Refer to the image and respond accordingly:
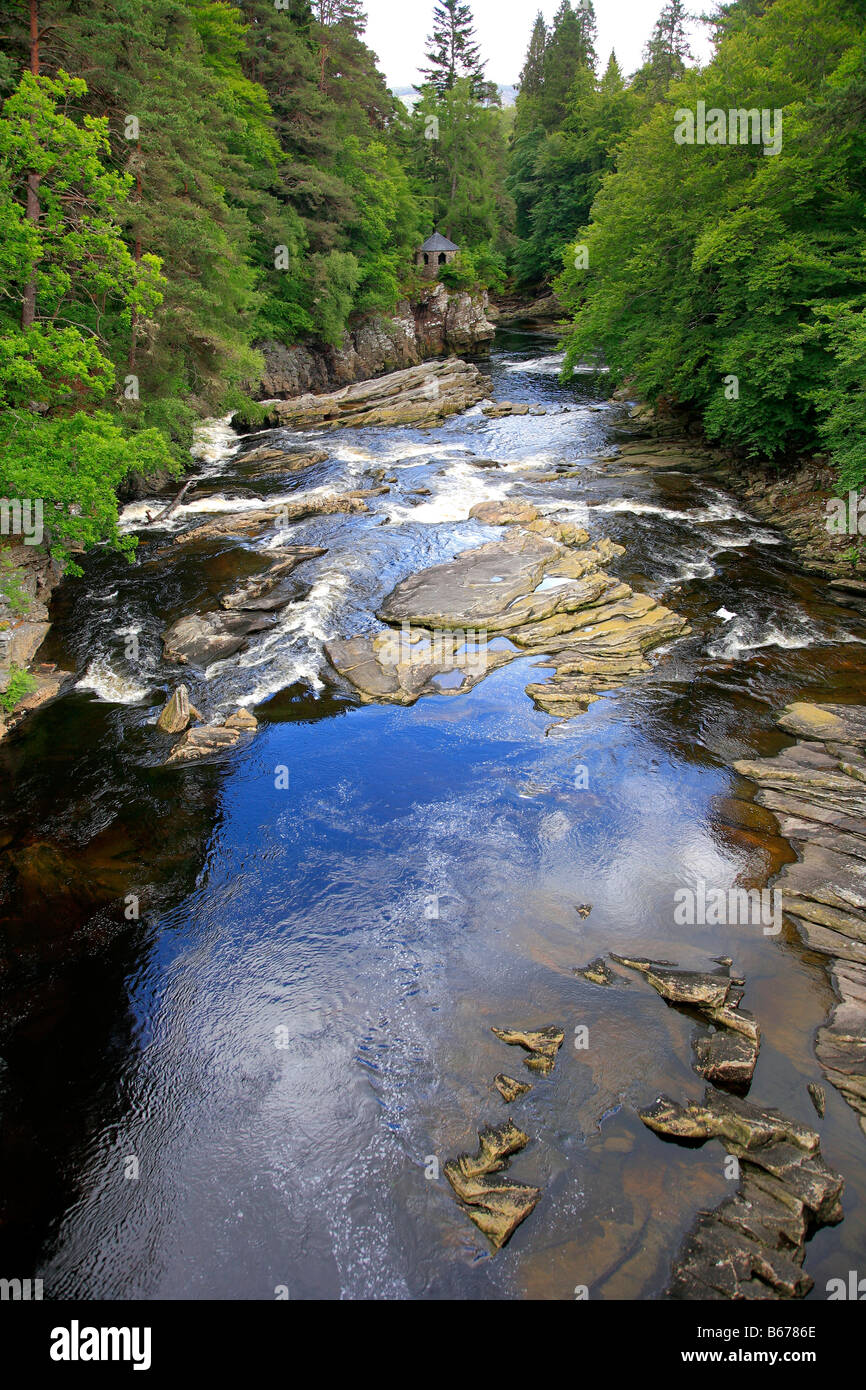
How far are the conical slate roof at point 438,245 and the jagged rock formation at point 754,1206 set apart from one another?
60882 millimetres

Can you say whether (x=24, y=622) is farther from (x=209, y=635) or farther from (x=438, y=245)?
(x=438, y=245)

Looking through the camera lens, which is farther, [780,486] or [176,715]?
[780,486]

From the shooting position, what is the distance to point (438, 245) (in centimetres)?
5325

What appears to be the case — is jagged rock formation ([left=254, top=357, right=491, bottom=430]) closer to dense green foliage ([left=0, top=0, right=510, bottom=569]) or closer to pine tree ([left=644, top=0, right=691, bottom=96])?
dense green foliage ([left=0, top=0, right=510, bottom=569])

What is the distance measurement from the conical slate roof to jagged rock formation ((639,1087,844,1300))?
6088 cm

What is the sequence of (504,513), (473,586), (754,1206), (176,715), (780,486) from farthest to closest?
(504,513) < (780,486) < (473,586) < (176,715) < (754,1206)

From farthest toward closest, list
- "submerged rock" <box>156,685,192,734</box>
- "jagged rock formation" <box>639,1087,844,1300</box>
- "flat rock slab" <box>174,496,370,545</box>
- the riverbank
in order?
"flat rock slab" <box>174,496,370,545</box>, the riverbank, "submerged rock" <box>156,685,192,734</box>, "jagged rock formation" <box>639,1087,844,1300</box>

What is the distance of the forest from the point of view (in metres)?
15.0

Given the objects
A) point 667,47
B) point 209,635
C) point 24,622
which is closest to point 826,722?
point 209,635

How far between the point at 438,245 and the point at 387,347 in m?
15.1

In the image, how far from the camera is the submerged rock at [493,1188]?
6.54 m

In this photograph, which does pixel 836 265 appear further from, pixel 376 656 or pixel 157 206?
pixel 157 206

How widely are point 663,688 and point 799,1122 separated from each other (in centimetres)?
900

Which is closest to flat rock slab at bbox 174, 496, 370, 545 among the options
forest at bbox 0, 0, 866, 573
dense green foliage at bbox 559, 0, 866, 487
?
forest at bbox 0, 0, 866, 573
